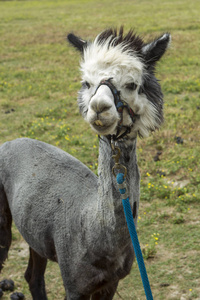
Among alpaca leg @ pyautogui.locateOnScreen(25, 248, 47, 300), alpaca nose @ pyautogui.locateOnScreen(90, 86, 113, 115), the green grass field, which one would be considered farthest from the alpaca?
alpaca leg @ pyautogui.locateOnScreen(25, 248, 47, 300)

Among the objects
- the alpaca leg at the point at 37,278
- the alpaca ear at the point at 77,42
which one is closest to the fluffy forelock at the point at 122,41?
the alpaca ear at the point at 77,42

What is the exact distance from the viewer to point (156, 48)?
93.7 inches

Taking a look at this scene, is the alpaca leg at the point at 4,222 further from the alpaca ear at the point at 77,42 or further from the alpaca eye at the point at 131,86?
the alpaca eye at the point at 131,86

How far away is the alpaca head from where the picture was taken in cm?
226

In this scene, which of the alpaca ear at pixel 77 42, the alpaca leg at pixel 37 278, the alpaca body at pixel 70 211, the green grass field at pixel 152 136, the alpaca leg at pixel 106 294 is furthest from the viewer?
the green grass field at pixel 152 136

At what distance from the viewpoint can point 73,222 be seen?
2.83 metres

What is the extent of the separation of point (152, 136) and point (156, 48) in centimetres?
484

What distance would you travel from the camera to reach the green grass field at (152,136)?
4176 mm

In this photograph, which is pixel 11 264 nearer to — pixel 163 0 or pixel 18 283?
pixel 18 283

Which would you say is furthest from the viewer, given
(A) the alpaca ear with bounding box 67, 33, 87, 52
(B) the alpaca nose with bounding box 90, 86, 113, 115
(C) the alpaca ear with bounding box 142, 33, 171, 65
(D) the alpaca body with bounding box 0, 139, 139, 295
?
(A) the alpaca ear with bounding box 67, 33, 87, 52

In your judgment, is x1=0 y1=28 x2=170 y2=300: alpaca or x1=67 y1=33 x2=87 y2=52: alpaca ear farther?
x1=67 y1=33 x2=87 y2=52: alpaca ear

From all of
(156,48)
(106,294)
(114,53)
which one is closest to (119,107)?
(114,53)

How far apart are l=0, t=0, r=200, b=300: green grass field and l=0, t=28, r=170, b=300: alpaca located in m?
0.38

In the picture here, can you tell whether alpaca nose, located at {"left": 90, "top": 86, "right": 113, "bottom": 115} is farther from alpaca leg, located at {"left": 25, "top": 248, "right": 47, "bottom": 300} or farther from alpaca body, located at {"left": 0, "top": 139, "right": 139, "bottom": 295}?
alpaca leg, located at {"left": 25, "top": 248, "right": 47, "bottom": 300}
